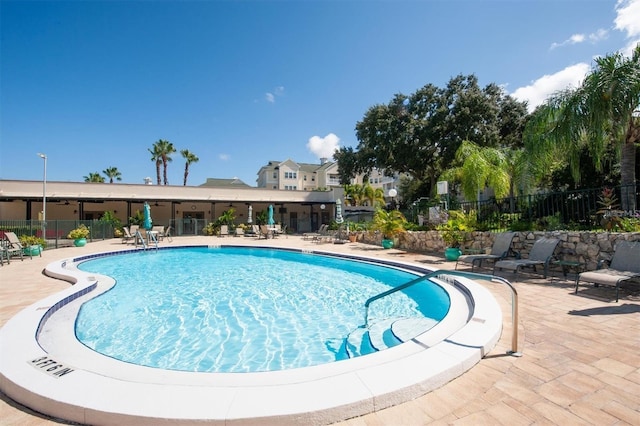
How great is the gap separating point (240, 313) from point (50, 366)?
134 inches

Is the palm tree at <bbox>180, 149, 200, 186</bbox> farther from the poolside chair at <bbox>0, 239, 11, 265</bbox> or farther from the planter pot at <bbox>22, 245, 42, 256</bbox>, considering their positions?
the poolside chair at <bbox>0, 239, 11, 265</bbox>

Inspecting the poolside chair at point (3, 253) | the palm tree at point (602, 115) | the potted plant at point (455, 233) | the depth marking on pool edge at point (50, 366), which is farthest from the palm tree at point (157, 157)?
the palm tree at point (602, 115)

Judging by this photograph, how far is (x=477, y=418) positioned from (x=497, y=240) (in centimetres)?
760

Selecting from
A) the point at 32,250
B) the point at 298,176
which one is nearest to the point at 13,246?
the point at 32,250

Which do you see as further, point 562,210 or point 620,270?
point 562,210

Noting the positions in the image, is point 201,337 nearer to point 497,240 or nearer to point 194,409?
point 194,409

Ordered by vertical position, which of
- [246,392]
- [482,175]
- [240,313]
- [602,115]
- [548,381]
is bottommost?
[240,313]

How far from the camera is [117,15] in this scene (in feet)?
32.1

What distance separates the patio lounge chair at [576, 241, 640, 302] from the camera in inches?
193

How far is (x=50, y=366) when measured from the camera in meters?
2.68

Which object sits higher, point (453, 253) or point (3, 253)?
point (3, 253)

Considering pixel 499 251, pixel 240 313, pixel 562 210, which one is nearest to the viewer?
pixel 240 313

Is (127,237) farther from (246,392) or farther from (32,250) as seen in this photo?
(246,392)

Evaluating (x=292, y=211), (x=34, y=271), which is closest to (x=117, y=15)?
(x=34, y=271)
